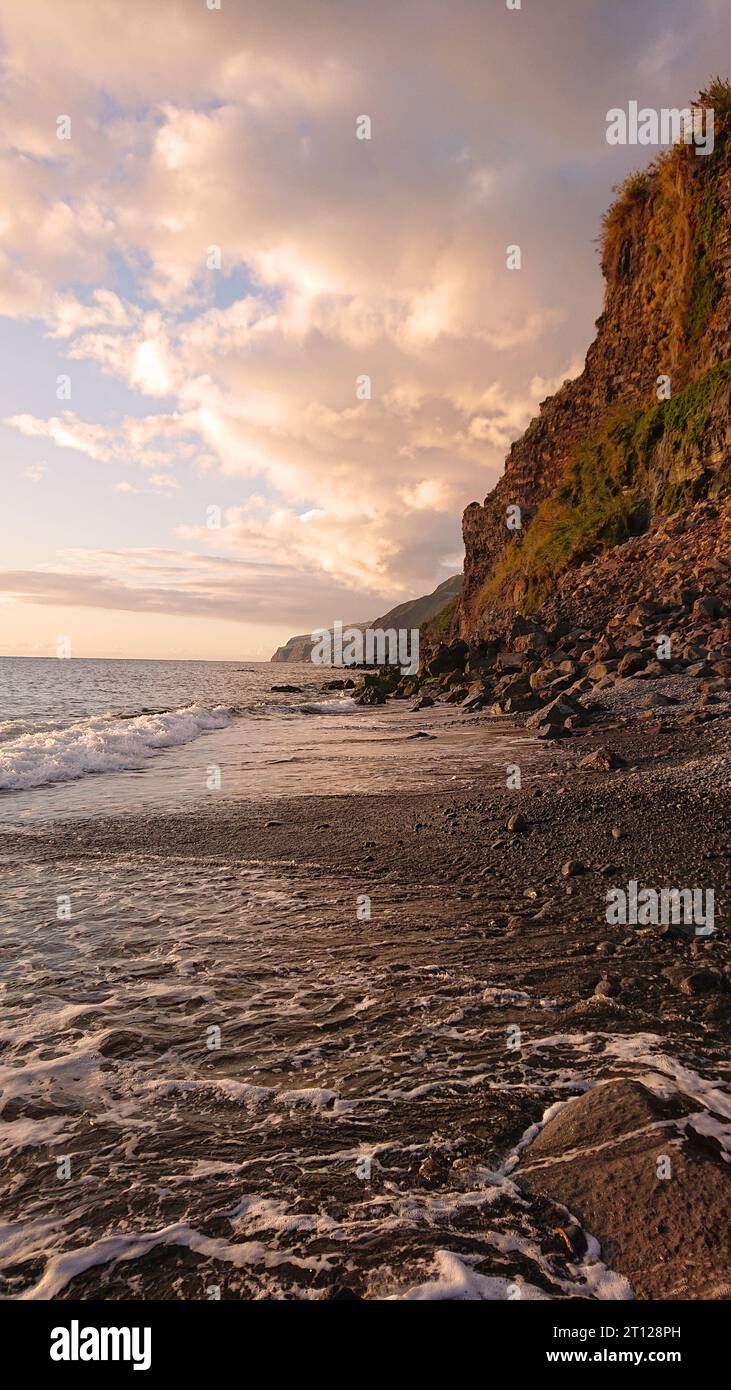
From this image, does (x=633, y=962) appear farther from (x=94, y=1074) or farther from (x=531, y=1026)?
(x=94, y=1074)

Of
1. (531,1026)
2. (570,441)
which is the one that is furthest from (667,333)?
(531,1026)

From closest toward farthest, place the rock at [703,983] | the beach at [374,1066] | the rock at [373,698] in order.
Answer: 1. the beach at [374,1066]
2. the rock at [703,983]
3. the rock at [373,698]

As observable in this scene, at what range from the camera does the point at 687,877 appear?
20.8 feet

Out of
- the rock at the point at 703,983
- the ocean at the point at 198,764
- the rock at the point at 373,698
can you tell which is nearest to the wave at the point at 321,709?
the rock at the point at 373,698

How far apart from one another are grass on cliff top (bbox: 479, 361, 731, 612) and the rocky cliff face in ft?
0.27

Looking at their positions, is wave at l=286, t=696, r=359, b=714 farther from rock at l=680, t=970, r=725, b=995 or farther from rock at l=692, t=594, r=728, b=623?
rock at l=680, t=970, r=725, b=995

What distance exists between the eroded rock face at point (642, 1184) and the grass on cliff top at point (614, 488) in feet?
112

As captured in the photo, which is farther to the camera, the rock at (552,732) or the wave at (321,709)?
the wave at (321,709)

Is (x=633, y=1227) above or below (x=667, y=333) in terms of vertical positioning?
below

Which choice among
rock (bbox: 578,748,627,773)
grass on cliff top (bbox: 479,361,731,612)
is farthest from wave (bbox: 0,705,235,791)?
grass on cliff top (bbox: 479,361,731,612)

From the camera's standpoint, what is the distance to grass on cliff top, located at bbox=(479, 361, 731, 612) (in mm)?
33438

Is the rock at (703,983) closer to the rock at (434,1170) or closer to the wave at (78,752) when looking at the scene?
the rock at (434,1170)

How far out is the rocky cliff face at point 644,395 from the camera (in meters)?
33.3
